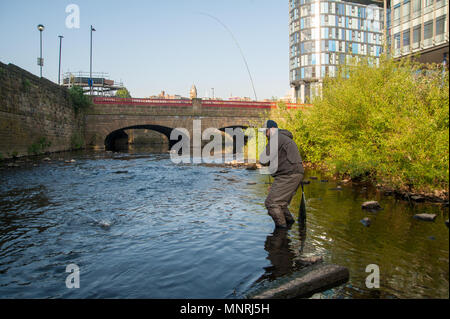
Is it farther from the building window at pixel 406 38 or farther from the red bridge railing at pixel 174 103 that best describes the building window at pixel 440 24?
the red bridge railing at pixel 174 103

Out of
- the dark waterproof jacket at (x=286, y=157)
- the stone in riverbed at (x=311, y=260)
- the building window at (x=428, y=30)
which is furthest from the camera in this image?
the building window at (x=428, y=30)

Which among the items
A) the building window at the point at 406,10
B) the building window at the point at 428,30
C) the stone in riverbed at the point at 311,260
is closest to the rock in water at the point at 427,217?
the stone in riverbed at the point at 311,260

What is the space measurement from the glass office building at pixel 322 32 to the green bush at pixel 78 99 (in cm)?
5158

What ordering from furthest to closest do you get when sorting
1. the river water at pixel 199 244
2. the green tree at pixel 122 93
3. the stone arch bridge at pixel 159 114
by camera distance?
the green tree at pixel 122 93, the stone arch bridge at pixel 159 114, the river water at pixel 199 244

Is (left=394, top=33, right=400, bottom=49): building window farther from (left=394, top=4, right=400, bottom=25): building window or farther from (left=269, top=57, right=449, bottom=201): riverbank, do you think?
(left=269, top=57, right=449, bottom=201): riverbank

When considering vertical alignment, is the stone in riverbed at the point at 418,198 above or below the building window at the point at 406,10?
below

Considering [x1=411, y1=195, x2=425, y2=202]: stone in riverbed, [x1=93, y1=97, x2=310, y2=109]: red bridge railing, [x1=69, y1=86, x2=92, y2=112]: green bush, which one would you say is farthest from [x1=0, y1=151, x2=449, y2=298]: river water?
[x1=93, y1=97, x2=310, y2=109]: red bridge railing

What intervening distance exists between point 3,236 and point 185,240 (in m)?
3.08

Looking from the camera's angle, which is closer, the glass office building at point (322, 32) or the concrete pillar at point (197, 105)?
the concrete pillar at point (197, 105)

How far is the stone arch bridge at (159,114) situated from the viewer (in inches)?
1248

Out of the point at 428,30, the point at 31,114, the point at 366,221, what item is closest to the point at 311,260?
the point at 366,221

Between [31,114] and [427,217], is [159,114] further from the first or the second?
[427,217]

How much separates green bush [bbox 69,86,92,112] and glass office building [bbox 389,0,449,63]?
2675cm

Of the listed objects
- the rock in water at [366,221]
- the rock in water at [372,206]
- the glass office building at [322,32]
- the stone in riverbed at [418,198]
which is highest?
the glass office building at [322,32]
